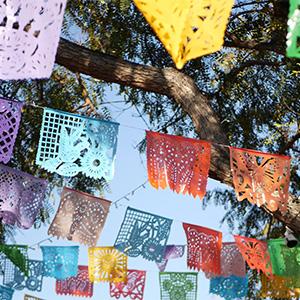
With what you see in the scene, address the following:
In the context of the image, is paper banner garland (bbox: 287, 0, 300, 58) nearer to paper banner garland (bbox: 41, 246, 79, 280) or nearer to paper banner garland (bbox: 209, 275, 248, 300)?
paper banner garland (bbox: 41, 246, 79, 280)

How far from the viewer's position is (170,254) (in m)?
4.76

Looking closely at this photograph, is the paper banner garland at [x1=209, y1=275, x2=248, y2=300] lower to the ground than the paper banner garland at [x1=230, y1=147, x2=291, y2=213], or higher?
lower

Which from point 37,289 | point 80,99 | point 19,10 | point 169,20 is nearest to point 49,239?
point 37,289

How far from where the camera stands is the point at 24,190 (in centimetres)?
413

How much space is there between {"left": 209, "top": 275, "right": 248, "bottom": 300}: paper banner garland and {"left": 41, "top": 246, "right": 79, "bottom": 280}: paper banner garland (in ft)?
3.06

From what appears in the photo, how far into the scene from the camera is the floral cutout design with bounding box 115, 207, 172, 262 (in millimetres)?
4391

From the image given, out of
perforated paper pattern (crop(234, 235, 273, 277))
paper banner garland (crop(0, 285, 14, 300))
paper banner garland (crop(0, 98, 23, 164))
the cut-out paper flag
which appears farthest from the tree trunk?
the cut-out paper flag

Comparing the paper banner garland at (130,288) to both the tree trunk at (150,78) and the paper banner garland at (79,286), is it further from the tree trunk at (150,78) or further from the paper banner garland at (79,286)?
the tree trunk at (150,78)

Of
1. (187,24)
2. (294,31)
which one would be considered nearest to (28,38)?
(187,24)

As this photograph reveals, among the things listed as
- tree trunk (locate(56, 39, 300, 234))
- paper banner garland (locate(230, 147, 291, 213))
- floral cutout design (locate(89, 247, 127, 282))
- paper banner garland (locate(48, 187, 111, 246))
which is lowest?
floral cutout design (locate(89, 247, 127, 282))

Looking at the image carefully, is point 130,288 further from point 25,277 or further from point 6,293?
point 6,293

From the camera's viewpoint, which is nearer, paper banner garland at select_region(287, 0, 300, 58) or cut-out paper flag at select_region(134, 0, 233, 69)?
paper banner garland at select_region(287, 0, 300, 58)

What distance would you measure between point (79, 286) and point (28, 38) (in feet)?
9.94

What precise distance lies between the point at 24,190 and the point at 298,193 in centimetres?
234
